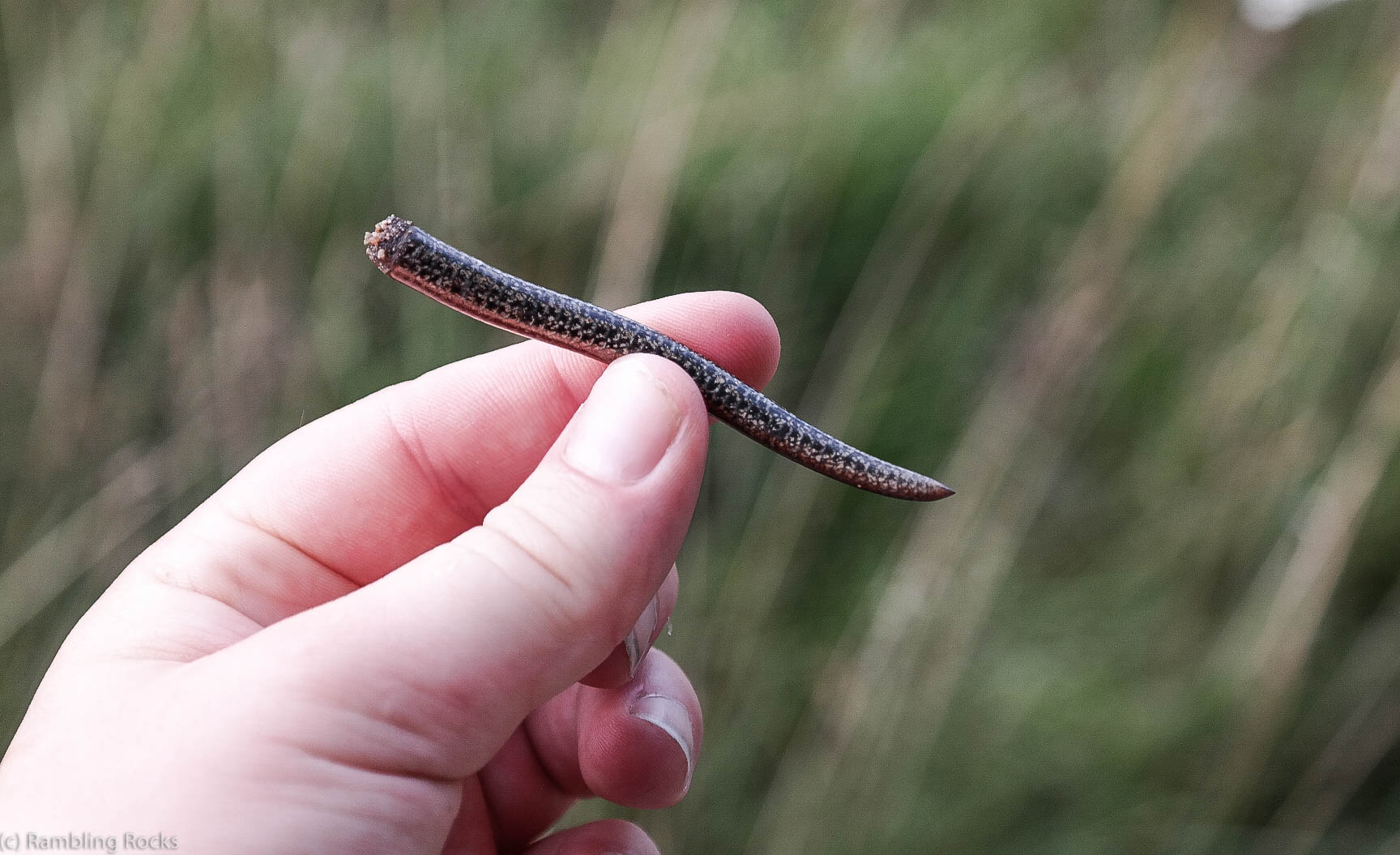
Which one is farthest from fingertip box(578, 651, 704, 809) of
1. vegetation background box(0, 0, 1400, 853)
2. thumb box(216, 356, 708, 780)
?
thumb box(216, 356, 708, 780)

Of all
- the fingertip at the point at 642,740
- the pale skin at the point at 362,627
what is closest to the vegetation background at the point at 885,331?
the fingertip at the point at 642,740

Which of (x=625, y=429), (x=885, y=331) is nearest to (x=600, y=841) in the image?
(x=625, y=429)

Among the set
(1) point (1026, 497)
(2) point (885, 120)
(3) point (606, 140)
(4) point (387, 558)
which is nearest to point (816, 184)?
(2) point (885, 120)

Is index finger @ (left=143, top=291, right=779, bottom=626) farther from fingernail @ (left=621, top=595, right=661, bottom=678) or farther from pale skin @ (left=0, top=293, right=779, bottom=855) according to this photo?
fingernail @ (left=621, top=595, right=661, bottom=678)

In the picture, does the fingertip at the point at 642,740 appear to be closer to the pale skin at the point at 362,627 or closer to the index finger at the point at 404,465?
the pale skin at the point at 362,627

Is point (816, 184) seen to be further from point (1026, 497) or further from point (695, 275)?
point (1026, 497)

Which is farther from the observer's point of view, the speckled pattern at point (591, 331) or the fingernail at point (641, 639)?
the fingernail at point (641, 639)
